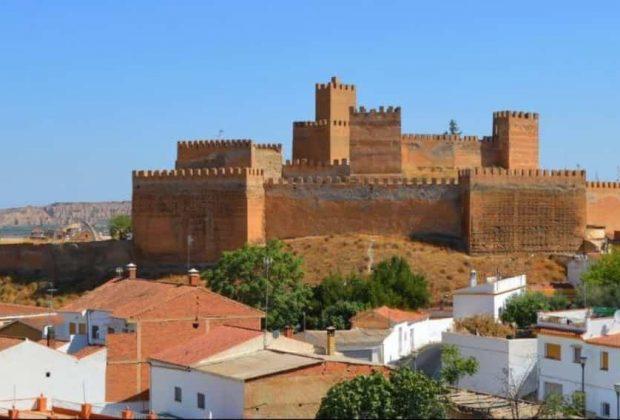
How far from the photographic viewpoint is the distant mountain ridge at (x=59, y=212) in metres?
175

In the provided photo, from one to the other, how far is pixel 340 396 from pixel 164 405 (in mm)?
4793

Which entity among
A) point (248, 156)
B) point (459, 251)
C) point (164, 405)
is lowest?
point (164, 405)

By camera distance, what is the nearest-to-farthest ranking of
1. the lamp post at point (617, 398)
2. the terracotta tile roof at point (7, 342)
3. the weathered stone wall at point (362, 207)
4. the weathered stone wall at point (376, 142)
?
the lamp post at point (617, 398) < the terracotta tile roof at point (7, 342) < the weathered stone wall at point (362, 207) < the weathered stone wall at point (376, 142)

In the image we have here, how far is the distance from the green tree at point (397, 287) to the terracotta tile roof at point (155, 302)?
7.79m

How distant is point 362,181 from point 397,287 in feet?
29.1

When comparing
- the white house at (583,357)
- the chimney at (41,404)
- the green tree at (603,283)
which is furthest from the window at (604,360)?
the chimney at (41,404)

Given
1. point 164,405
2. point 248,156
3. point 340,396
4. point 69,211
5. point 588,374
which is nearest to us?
point 340,396

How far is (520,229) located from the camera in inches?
1845

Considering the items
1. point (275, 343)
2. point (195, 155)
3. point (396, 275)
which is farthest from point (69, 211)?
point (275, 343)

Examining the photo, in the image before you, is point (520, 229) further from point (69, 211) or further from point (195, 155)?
point (69, 211)

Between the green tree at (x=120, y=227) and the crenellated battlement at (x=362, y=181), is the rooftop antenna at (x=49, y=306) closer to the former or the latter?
the crenellated battlement at (x=362, y=181)

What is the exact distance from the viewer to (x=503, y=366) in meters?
29.0

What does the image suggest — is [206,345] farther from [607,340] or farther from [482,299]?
[482,299]

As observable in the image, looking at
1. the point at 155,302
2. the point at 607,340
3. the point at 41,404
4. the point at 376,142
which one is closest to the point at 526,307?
the point at 607,340
